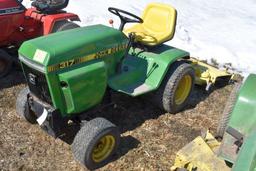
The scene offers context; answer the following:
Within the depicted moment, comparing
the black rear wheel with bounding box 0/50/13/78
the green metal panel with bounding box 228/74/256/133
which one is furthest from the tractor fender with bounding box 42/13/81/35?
the green metal panel with bounding box 228/74/256/133

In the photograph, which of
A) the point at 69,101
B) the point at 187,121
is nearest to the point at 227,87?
the point at 187,121

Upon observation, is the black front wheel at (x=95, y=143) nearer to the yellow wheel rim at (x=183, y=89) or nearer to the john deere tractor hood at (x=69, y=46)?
the john deere tractor hood at (x=69, y=46)

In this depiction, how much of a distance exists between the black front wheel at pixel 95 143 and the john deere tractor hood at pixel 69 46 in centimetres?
61

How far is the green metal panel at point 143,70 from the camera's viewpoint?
4.29 meters

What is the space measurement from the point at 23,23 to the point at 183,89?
2.39 meters

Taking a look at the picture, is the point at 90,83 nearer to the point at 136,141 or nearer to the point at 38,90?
the point at 38,90

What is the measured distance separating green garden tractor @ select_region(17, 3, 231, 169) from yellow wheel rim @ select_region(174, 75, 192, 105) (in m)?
0.10

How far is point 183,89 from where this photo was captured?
193 inches

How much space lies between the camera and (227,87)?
5512mm

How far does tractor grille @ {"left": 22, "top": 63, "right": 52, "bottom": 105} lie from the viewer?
3.66 metres

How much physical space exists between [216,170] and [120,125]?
1.30 metres

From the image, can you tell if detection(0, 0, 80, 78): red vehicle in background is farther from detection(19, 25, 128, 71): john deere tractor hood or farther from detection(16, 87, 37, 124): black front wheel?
detection(19, 25, 128, 71): john deere tractor hood

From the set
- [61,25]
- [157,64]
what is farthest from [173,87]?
[61,25]

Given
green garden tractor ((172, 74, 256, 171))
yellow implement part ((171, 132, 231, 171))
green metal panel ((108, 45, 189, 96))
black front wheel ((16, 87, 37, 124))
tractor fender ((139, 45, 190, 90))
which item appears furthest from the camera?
tractor fender ((139, 45, 190, 90))
